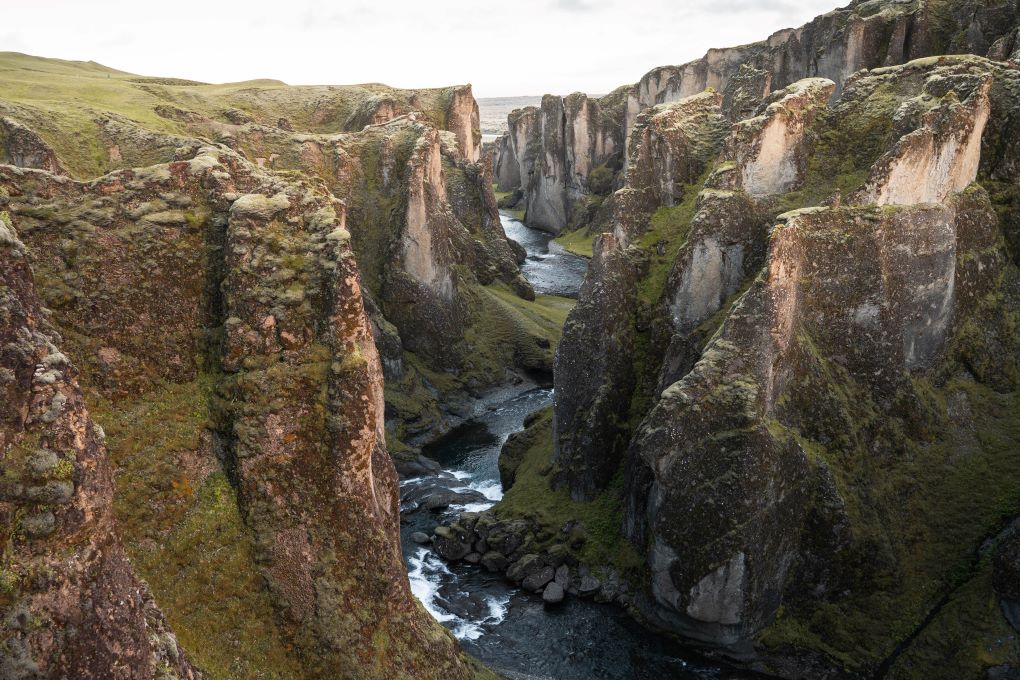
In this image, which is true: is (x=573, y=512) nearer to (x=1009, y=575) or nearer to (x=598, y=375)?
(x=598, y=375)

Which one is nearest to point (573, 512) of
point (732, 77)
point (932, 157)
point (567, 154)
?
point (932, 157)

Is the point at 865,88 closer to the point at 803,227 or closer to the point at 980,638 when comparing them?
the point at 803,227

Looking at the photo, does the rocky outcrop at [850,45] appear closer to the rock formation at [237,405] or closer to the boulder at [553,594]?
the boulder at [553,594]

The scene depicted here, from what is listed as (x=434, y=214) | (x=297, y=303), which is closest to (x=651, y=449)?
(x=297, y=303)

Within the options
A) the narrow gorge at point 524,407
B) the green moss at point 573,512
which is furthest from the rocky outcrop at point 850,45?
the green moss at point 573,512

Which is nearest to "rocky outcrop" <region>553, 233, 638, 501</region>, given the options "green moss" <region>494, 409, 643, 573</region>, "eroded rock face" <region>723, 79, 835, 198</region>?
"green moss" <region>494, 409, 643, 573</region>

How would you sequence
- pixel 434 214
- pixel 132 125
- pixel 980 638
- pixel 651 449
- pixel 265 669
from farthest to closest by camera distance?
pixel 434 214 → pixel 132 125 → pixel 651 449 → pixel 980 638 → pixel 265 669
